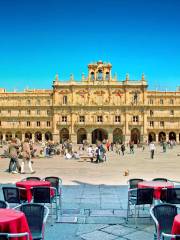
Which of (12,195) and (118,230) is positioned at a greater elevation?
(12,195)

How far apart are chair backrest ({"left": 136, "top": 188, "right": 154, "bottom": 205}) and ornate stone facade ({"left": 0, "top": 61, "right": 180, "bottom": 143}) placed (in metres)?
63.0

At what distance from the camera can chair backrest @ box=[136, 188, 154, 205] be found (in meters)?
7.86

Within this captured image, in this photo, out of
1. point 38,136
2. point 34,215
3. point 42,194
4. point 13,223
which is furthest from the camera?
point 38,136

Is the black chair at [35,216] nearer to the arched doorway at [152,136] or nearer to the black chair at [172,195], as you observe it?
the black chair at [172,195]

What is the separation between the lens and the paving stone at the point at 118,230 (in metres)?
7.31

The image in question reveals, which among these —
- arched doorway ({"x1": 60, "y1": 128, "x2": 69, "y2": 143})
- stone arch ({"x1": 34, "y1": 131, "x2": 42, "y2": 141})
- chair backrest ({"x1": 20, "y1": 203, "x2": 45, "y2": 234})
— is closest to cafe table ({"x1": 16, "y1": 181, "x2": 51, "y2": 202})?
chair backrest ({"x1": 20, "y1": 203, "x2": 45, "y2": 234})

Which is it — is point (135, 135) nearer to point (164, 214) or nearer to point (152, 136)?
point (152, 136)

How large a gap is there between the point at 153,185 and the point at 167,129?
66130 mm

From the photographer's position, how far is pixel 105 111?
72.2 metres

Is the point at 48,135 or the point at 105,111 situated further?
the point at 48,135

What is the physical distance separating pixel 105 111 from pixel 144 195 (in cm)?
6437

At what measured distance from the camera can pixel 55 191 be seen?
8688 mm

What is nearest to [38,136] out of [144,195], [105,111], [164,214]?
[105,111]

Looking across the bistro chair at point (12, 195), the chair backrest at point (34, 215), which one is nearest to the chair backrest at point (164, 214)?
the chair backrest at point (34, 215)
